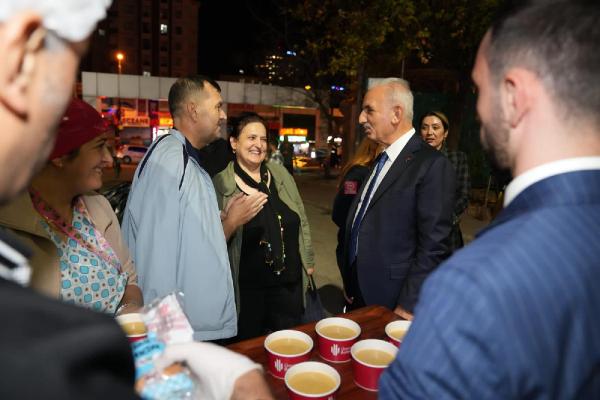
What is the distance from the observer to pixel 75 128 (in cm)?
199

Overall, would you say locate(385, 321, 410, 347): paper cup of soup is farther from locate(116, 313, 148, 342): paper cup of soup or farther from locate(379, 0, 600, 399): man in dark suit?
locate(116, 313, 148, 342): paper cup of soup

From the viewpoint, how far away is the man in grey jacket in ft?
7.97

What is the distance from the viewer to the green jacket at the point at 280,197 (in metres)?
3.28

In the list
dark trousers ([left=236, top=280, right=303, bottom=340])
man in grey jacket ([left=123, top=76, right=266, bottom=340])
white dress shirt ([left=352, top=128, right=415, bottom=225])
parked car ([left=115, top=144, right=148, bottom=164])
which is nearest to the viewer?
man in grey jacket ([left=123, top=76, right=266, bottom=340])

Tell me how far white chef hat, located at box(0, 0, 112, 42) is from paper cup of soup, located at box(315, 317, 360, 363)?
1.41m

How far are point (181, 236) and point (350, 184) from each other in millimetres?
2034

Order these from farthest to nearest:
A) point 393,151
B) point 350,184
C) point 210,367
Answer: point 350,184 → point 393,151 → point 210,367

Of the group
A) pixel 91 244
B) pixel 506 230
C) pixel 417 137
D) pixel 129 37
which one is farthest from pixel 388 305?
pixel 129 37

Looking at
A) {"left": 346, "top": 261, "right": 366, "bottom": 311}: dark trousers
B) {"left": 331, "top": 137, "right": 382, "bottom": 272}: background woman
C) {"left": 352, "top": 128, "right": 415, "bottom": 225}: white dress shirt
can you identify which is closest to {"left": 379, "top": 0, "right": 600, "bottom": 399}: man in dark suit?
{"left": 352, "top": 128, "right": 415, "bottom": 225}: white dress shirt

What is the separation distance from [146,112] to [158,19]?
135ft

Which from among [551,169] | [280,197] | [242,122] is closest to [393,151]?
[280,197]

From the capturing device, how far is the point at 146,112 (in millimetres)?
41312

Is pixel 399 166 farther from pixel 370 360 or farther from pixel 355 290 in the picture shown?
pixel 370 360

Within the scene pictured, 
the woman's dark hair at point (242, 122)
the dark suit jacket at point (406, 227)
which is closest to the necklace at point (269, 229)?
the woman's dark hair at point (242, 122)
